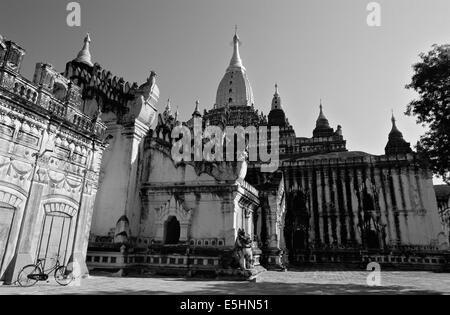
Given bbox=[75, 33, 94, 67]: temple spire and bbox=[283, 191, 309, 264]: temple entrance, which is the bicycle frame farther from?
bbox=[283, 191, 309, 264]: temple entrance

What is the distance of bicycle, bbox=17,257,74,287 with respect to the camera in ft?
31.1

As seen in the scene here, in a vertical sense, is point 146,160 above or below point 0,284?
above

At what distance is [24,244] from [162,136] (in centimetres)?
1110

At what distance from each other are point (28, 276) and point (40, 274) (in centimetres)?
33

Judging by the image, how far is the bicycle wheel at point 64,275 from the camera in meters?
10.7

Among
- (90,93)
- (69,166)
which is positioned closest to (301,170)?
(90,93)

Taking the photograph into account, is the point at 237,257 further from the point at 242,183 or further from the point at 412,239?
the point at 412,239

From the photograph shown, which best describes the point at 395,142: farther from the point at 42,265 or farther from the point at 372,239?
the point at 42,265

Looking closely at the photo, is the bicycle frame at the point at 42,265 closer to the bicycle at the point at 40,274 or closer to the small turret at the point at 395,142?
the bicycle at the point at 40,274

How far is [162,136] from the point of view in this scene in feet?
65.1

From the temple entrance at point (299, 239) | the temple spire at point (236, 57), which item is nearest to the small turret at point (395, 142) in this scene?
the temple entrance at point (299, 239)

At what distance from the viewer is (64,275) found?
36.2ft

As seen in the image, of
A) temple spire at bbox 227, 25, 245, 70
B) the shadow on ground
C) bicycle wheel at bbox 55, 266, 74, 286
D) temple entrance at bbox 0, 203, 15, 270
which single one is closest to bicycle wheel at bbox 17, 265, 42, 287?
temple entrance at bbox 0, 203, 15, 270
